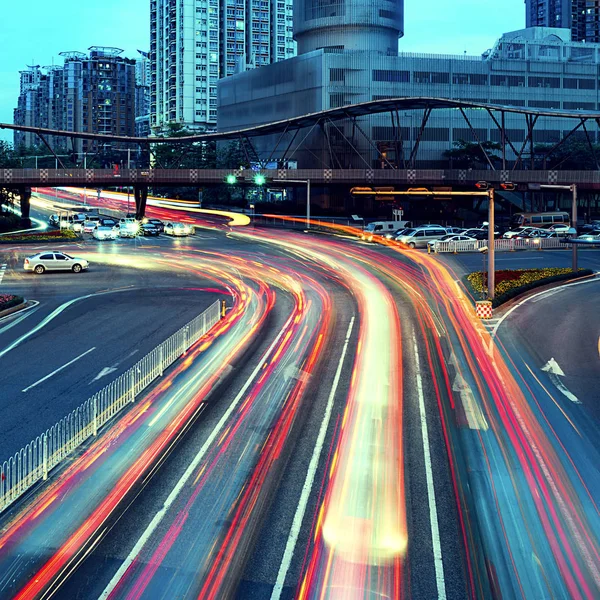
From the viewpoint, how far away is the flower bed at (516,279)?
4672cm

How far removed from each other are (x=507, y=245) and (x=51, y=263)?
4035cm

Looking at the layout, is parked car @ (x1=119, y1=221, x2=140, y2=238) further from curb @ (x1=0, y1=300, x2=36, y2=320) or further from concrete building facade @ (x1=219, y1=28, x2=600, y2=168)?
concrete building facade @ (x1=219, y1=28, x2=600, y2=168)

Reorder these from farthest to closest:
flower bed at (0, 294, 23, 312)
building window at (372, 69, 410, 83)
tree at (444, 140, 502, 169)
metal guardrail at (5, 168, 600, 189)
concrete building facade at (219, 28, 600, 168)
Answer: building window at (372, 69, 410, 83) → concrete building facade at (219, 28, 600, 168) → tree at (444, 140, 502, 169) → metal guardrail at (5, 168, 600, 189) → flower bed at (0, 294, 23, 312)

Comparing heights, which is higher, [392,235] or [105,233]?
[105,233]

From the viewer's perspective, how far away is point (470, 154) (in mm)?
131375

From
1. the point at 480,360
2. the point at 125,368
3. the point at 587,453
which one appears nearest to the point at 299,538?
the point at 587,453

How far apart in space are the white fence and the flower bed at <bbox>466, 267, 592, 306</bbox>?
14411 millimetres

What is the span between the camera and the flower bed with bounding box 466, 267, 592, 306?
153 feet

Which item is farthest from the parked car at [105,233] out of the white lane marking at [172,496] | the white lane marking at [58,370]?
the white lane marking at [172,496]

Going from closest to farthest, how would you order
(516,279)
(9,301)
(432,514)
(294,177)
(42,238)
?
1. (432,514)
2. (9,301)
3. (516,279)
4. (42,238)
5. (294,177)

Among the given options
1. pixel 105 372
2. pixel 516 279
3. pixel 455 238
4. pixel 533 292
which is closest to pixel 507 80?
pixel 455 238

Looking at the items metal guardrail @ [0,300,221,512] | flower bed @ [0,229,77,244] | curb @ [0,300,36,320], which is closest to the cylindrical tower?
flower bed @ [0,229,77,244]

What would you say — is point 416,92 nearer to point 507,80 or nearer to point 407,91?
point 407,91

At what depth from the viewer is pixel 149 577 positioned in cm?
1441
